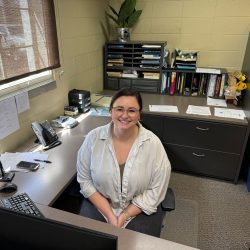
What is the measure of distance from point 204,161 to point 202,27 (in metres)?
1.59

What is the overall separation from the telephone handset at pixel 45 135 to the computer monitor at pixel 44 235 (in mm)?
1193

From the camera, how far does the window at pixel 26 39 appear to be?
60.8 inches

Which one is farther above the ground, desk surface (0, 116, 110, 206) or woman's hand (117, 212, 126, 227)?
desk surface (0, 116, 110, 206)

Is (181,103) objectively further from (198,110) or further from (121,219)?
(121,219)

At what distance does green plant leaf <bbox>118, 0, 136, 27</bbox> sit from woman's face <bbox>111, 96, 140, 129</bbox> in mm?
1735

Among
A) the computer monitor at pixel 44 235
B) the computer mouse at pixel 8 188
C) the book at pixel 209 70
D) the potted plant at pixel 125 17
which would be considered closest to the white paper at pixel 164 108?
the book at pixel 209 70

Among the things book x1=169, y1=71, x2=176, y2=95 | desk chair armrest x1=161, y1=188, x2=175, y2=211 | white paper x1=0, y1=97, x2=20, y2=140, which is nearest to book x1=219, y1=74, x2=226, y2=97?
book x1=169, y1=71, x2=176, y2=95

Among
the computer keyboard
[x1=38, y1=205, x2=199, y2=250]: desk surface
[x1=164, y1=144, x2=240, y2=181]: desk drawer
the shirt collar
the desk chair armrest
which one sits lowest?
[x1=164, y1=144, x2=240, y2=181]: desk drawer

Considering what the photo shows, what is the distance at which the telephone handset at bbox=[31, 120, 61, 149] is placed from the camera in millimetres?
1763

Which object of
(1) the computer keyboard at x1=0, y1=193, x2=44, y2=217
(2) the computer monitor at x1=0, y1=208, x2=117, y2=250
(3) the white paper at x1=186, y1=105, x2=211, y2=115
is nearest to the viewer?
(2) the computer monitor at x1=0, y1=208, x2=117, y2=250

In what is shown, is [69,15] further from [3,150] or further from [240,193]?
[240,193]

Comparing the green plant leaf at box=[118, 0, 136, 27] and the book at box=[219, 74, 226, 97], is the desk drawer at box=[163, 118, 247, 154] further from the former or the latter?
the green plant leaf at box=[118, 0, 136, 27]

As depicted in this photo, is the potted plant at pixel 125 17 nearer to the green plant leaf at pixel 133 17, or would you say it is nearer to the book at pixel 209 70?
the green plant leaf at pixel 133 17

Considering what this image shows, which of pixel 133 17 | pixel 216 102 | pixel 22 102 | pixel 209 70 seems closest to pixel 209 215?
pixel 216 102
